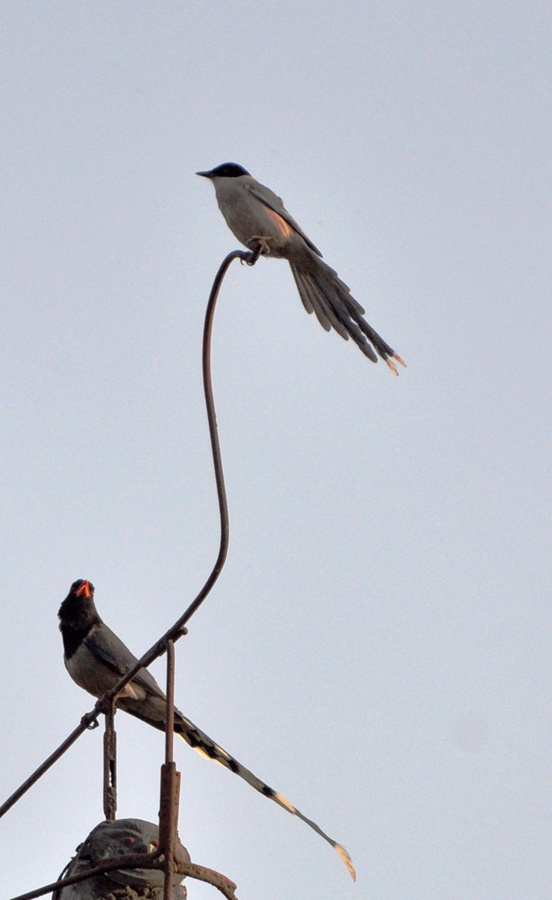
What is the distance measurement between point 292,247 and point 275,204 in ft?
0.83

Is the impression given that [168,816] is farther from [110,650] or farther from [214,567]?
[110,650]

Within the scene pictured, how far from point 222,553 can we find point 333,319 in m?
3.17

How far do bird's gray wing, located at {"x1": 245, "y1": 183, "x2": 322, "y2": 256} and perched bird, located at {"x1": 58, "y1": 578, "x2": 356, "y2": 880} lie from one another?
223cm

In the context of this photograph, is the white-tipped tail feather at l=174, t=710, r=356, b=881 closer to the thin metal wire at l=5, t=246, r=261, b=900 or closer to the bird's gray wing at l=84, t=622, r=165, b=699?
the thin metal wire at l=5, t=246, r=261, b=900

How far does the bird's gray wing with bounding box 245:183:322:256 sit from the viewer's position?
519cm

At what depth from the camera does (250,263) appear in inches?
142

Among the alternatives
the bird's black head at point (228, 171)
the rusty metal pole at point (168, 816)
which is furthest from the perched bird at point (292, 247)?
the rusty metal pole at point (168, 816)

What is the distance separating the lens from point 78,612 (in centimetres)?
749

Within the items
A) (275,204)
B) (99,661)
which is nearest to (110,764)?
(275,204)

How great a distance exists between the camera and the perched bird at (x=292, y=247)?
5.07 m

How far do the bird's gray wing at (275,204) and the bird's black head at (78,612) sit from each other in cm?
303

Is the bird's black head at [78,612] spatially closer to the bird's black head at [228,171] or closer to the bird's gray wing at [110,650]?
the bird's gray wing at [110,650]

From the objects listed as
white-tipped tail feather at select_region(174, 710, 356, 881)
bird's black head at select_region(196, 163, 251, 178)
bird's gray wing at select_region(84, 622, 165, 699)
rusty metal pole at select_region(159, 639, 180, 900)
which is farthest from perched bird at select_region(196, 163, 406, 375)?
rusty metal pole at select_region(159, 639, 180, 900)

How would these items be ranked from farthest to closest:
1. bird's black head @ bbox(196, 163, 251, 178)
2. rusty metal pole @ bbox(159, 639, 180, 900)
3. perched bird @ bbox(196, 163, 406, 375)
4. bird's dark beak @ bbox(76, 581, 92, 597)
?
bird's dark beak @ bbox(76, 581, 92, 597)
bird's black head @ bbox(196, 163, 251, 178)
perched bird @ bbox(196, 163, 406, 375)
rusty metal pole @ bbox(159, 639, 180, 900)
